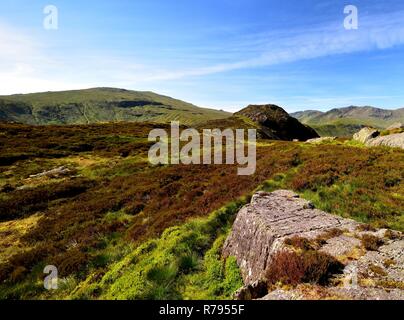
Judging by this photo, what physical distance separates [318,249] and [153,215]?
13302 millimetres

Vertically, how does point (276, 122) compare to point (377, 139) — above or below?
above

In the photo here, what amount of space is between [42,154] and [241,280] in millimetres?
44972

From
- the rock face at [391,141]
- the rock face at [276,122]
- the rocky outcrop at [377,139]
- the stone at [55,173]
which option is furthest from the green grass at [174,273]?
the rock face at [276,122]

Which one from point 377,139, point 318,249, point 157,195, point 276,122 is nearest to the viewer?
point 318,249

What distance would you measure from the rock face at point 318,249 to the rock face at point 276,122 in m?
89.5

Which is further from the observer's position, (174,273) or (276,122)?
(276,122)

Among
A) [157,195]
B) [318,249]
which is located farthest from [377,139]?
[318,249]

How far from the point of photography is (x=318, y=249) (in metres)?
10.4

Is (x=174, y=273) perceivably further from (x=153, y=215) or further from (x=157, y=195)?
(x=157, y=195)

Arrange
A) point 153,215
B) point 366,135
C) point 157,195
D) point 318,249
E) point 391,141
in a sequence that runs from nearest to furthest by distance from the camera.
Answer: point 318,249 < point 153,215 < point 157,195 < point 391,141 < point 366,135

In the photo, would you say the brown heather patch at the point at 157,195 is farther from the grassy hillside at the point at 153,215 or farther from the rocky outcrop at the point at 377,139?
the rocky outcrop at the point at 377,139

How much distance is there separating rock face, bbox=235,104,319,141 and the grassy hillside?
72.8m

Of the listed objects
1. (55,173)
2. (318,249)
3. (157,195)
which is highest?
(318,249)

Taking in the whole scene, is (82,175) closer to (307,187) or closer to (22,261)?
(22,261)
